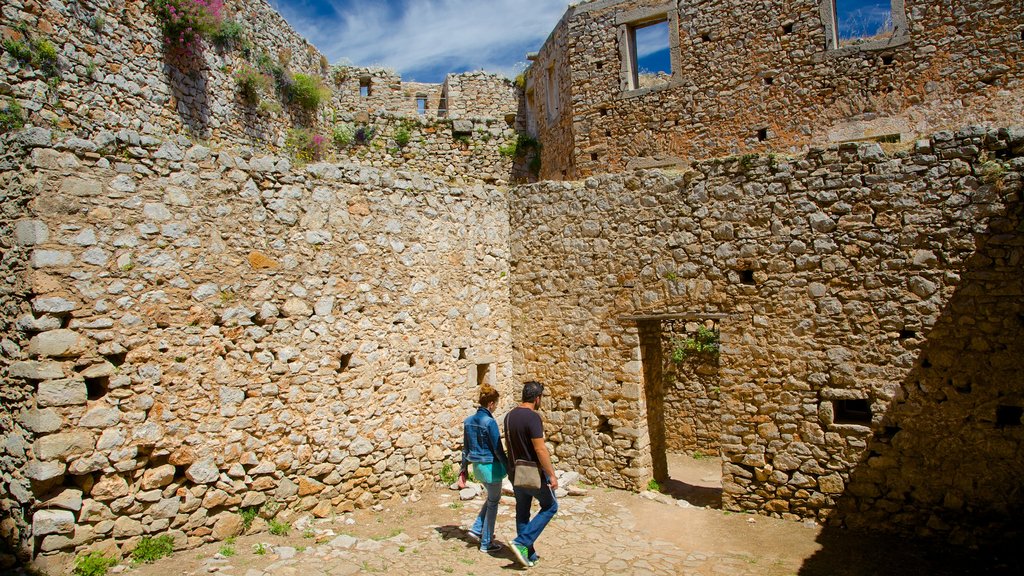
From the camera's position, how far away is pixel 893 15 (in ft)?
40.6

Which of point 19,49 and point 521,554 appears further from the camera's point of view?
point 19,49

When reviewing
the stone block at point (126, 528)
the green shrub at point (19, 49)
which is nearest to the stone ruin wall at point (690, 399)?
the stone block at point (126, 528)

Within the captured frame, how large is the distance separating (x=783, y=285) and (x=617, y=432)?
2.88 meters

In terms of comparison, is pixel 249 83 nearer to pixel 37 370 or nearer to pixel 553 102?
pixel 553 102

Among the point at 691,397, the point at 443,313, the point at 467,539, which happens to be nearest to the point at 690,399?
the point at 691,397

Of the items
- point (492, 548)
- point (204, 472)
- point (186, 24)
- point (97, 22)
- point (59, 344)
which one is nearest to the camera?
point (59, 344)

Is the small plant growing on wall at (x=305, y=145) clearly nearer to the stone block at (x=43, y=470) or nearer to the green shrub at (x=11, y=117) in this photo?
the green shrub at (x=11, y=117)

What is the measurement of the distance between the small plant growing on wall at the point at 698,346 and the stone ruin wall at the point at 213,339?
5.57m

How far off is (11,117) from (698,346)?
11.6m

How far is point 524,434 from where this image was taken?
6195 mm

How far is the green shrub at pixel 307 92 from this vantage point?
14.9m

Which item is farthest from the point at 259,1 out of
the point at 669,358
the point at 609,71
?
the point at 669,358

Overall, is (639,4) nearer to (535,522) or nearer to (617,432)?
(617,432)

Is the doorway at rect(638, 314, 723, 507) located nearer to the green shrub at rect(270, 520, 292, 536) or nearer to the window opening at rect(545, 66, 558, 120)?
the window opening at rect(545, 66, 558, 120)
